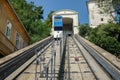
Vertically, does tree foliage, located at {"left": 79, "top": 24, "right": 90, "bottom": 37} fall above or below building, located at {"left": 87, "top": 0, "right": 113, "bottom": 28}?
below

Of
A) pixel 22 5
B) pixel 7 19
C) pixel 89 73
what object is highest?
pixel 22 5

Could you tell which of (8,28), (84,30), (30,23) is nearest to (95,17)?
(84,30)

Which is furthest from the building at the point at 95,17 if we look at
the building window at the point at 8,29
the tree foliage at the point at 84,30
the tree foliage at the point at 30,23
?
the building window at the point at 8,29

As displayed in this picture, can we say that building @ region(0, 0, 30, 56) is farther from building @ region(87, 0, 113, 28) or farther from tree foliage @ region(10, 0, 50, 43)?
building @ region(87, 0, 113, 28)

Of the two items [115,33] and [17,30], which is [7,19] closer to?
[17,30]

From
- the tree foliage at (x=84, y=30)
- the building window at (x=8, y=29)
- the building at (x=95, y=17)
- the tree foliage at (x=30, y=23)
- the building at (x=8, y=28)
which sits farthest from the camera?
the building at (x=95, y=17)

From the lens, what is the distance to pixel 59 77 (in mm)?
5684

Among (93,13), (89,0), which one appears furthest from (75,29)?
(89,0)

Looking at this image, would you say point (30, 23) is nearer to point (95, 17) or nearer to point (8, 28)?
point (8, 28)

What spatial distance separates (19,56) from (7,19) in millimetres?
8063

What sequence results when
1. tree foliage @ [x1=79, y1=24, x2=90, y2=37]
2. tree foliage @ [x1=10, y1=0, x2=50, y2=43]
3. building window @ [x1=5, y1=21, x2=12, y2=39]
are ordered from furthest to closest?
1. tree foliage @ [x1=79, y1=24, x2=90, y2=37]
2. tree foliage @ [x1=10, y1=0, x2=50, y2=43]
3. building window @ [x1=5, y1=21, x2=12, y2=39]

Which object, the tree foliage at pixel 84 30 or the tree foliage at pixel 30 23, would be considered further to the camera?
the tree foliage at pixel 84 30

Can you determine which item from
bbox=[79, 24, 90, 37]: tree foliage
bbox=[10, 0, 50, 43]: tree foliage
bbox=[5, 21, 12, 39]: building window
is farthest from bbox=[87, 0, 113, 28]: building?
bbox=[5, 21, 12, 39]: building window

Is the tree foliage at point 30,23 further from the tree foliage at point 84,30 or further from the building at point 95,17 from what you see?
the building at point 95,17
